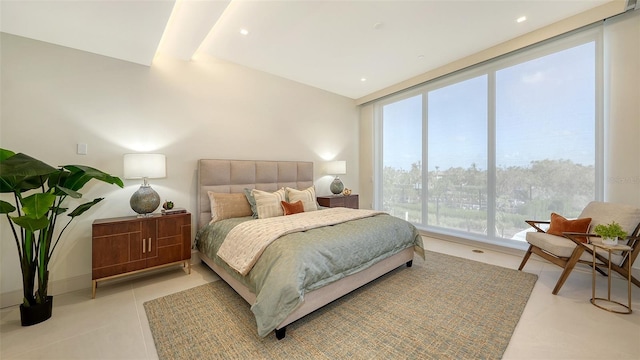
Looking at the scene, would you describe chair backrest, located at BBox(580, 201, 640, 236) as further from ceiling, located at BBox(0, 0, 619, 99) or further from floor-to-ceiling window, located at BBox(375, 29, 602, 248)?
ceiling, located at BBox(0, 0, 619, 99)

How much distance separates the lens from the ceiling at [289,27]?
214 cm

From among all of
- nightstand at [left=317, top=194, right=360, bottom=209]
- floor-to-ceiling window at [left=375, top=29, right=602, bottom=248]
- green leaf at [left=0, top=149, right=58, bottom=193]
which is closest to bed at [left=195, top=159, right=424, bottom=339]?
nightstand at [left=317, top=194, right=360, bottom=209]

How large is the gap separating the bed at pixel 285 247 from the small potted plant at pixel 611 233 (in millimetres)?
1616

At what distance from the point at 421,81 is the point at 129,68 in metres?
4.44

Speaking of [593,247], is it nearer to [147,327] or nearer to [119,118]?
[147,327]

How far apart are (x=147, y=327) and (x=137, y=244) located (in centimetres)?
102

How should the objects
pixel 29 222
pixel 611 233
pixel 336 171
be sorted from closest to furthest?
1. pixel 29 222
2. pixel 611 233
3. pixel 336 171

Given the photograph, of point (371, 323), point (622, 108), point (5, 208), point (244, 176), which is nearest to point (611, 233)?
point (622, 108)

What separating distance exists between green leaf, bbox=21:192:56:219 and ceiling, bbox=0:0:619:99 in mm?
1588

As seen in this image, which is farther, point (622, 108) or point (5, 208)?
point (622, 108)

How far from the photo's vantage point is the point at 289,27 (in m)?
2.88

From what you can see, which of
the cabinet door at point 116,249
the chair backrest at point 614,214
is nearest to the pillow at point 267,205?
the cabinet door at point 116,249

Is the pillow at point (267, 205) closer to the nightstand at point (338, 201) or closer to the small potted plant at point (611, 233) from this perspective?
the nightstand at point (338, 201)

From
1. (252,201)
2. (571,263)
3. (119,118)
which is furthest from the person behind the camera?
(252,201)
